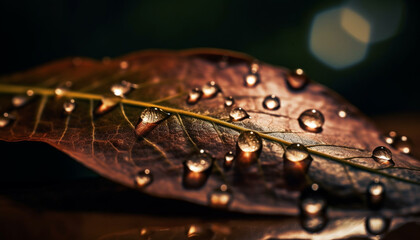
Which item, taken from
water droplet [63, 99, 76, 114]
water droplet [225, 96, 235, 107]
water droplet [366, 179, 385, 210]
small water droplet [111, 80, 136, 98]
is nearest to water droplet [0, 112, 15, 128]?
water droplet [63, 99, 76, 114]

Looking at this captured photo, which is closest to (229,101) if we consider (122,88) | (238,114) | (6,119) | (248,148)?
(238,114)

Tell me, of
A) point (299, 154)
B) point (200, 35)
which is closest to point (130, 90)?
point (299, 154)

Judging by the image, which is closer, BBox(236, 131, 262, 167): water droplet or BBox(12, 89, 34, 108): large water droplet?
BBox(236, 131, 262, 167): water droplet

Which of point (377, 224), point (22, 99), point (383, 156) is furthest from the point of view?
point (22, 99)

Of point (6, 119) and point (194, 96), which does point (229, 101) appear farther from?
point (6, 119)

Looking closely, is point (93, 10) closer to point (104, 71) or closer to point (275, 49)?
point (104, 71)

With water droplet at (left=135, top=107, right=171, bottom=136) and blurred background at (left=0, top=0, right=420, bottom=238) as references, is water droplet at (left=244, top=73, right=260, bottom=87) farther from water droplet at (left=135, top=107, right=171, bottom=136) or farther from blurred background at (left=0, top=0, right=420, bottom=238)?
blurred background at (left=0, top=0, right=420, bottom=238)

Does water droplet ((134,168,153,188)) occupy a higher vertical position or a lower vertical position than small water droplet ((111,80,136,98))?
lower
